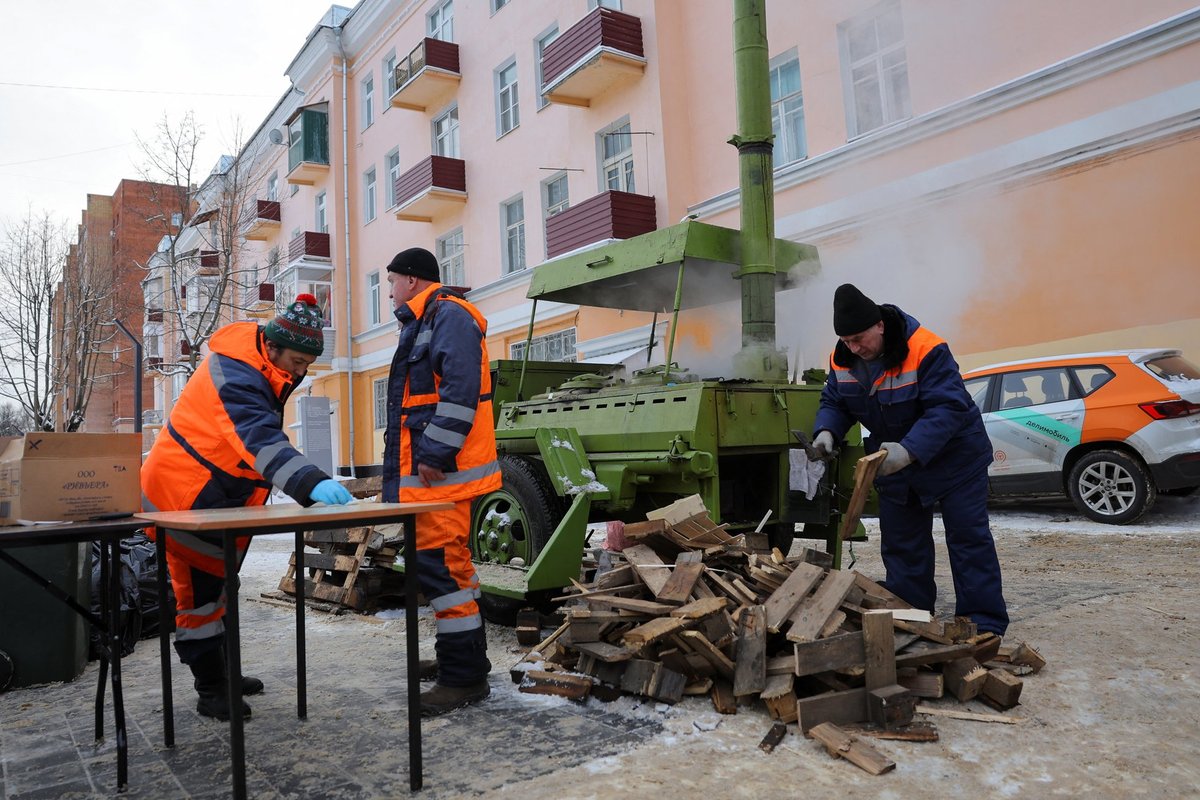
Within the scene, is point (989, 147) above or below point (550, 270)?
above

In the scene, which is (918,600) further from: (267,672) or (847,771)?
(267,672)

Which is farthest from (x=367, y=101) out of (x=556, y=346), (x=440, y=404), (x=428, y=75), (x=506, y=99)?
(x=440, y=404)

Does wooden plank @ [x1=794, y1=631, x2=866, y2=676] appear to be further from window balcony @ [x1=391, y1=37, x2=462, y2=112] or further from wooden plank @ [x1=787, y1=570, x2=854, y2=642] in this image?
window balcony @ [x1=391, y1=37, x2=462, y2=112]

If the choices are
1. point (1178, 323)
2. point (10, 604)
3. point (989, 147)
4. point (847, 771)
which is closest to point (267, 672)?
point (10, 604)

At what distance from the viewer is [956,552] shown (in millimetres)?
3840

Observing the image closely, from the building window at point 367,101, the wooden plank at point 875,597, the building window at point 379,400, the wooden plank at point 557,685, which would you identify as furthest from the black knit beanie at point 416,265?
the building window at point 367,101

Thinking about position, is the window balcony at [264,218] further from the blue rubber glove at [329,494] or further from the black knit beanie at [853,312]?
the blue rubber glove at [329,494]

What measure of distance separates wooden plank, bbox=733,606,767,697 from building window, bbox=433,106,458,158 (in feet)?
55.7

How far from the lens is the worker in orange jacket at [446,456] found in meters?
3.37

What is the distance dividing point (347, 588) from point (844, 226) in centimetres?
772

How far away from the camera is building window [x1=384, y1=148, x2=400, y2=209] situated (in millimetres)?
21344

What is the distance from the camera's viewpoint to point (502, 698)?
11.3 ft

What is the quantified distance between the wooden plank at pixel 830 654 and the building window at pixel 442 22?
18523mm

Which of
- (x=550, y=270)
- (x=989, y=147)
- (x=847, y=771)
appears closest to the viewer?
(x=847, y=771)
